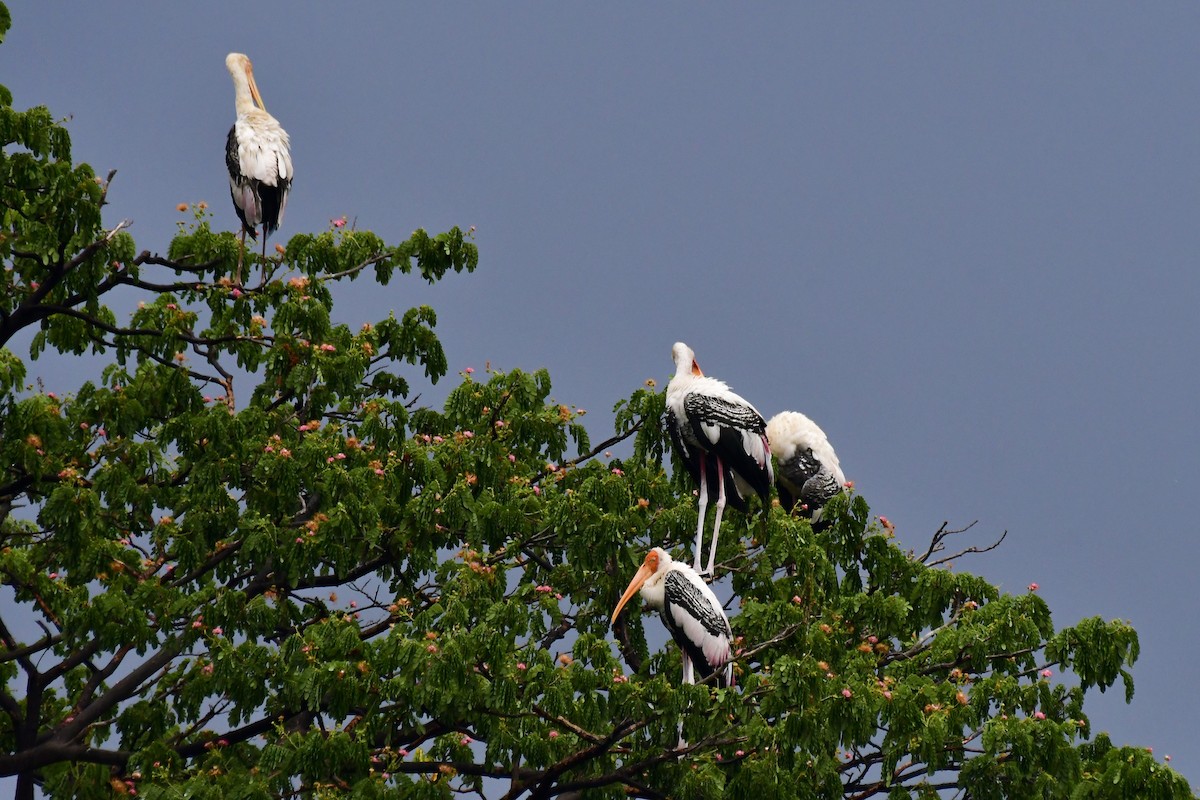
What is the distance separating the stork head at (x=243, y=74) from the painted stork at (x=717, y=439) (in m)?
6.86

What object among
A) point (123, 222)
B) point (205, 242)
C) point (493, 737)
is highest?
point (205, 242)

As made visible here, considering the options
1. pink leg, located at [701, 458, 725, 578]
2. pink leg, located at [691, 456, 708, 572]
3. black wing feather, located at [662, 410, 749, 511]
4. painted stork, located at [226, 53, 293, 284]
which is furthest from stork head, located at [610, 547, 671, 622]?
painted stork, located at [226, 53, 293, 284]

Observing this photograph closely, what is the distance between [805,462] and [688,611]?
4356mm

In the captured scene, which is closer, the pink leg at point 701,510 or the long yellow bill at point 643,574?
the long yellow bill at point 643,574

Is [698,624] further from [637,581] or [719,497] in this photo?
[719,497]

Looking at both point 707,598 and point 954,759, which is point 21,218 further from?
point 954,759

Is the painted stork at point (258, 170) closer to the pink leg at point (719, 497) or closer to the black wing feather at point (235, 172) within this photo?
the black wing feather at point (235, 172)

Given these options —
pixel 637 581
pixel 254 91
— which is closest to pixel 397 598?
pixel 637 581

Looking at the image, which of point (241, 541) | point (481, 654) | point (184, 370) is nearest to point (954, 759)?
point (481, 654)

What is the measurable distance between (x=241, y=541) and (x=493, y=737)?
344 centimetres

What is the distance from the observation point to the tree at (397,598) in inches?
531

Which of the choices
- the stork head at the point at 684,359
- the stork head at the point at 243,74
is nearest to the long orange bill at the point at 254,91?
the stork head at the point at 243,74

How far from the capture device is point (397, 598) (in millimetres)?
16031

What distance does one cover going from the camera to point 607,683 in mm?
13711
